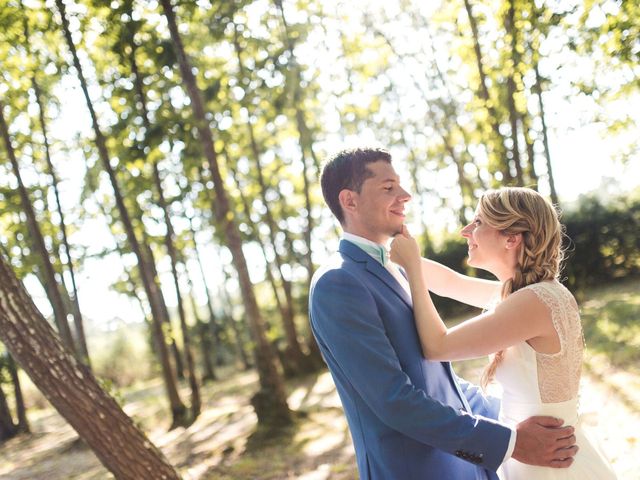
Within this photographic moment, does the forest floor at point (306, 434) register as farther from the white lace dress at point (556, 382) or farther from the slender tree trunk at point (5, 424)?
the white lace dress at point (556, 382)

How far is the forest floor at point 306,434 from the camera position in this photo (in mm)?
7633

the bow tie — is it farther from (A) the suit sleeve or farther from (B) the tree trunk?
(B) the tree trunk

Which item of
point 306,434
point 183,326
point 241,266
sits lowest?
point 306,434

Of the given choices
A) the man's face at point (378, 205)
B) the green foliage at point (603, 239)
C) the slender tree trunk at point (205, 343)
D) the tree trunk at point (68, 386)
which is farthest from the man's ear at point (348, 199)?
the slender tree trunk at point (205, 343)

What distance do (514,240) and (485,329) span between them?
0.51 meters

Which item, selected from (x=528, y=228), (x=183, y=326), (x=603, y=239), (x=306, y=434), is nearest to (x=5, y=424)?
(x=183, y=326)

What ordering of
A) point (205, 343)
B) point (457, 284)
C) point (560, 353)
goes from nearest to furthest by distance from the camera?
point (560, 353) → point (457, 284) → point (205, 343)

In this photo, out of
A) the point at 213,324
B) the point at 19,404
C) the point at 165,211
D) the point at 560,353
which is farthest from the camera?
the point at 213,324

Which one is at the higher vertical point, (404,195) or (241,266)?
(404,195)

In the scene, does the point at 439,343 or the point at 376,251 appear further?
the point at 376,251

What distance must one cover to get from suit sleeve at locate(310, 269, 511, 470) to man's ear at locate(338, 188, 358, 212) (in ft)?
1.49

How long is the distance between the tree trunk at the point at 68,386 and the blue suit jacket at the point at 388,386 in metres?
2.21

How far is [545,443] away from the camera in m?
2.41

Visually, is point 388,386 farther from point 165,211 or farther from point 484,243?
point 165,211
